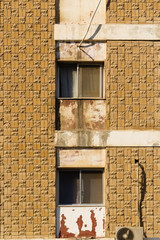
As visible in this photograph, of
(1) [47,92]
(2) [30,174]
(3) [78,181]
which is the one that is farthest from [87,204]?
(1) [47,92]

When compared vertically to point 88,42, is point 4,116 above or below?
below

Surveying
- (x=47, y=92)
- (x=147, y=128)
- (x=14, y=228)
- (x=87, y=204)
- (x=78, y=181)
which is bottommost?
(x=14, y=228)

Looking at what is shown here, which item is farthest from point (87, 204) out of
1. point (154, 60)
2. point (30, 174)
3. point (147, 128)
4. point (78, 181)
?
point (154, 60)

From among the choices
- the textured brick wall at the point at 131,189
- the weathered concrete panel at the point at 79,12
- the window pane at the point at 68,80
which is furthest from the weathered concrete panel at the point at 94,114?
the weathered concrete panel at the point at 79,12

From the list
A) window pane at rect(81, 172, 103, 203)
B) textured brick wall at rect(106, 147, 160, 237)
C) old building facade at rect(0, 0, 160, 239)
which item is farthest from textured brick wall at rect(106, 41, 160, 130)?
window pane at rect(81, 172, 103, 203)

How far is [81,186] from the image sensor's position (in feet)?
29.9

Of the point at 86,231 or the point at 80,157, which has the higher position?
the point at 80,157

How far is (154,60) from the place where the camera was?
358 inches

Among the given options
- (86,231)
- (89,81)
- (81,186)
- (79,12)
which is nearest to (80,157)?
(81,186)

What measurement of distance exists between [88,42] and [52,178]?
410cm

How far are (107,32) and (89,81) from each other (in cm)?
152

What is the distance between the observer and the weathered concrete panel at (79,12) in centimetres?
920

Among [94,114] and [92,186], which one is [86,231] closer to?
[92,186]

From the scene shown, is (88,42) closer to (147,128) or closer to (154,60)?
(154,60)
